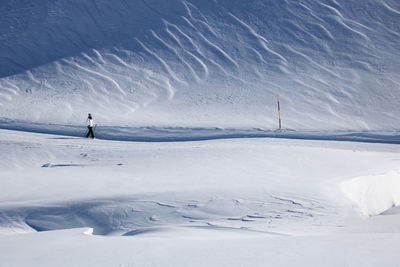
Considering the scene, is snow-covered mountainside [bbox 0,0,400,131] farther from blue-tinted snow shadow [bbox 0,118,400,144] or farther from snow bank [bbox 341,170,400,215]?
snow bank [bbox 341,170,400,215]

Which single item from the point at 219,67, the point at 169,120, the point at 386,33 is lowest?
the point at 169,120

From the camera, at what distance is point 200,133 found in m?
10.3

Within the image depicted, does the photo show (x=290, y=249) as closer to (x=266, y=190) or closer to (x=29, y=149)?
(x=266, y=190)

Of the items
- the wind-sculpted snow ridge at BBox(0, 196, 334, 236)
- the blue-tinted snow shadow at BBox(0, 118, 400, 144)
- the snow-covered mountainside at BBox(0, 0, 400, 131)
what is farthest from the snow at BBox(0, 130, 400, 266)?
the snow-covered mountainside at BBox(0, 0, 400, 131)

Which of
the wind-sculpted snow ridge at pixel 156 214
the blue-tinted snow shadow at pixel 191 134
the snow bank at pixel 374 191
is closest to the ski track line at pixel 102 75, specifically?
the blue-tinted snow shadow at pixel 191 134

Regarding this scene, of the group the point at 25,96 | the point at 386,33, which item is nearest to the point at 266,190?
the point at 25,96

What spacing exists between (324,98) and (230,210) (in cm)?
894

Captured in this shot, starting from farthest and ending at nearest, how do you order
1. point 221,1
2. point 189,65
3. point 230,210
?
1. point 221,1
2. point 189,65
3. point 230,210

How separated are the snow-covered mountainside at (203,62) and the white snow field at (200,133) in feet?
0.21

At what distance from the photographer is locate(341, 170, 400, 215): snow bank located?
5273 millimetres

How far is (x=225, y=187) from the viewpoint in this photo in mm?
5402

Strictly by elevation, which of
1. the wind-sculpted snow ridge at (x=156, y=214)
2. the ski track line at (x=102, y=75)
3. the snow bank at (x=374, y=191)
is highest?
the ski track line at (x=102, y=75)

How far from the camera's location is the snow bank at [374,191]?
5.27 m

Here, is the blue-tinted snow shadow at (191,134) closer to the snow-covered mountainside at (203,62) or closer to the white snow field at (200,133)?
the white snow field at (200,133)
